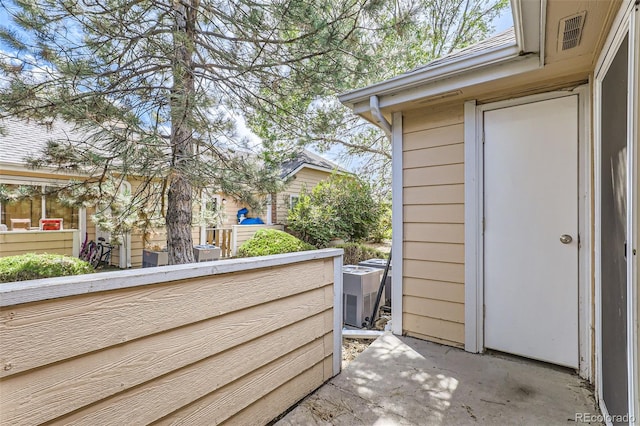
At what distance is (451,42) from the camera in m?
8.61

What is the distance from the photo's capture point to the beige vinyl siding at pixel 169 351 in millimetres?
956

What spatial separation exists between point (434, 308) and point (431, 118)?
182 cm

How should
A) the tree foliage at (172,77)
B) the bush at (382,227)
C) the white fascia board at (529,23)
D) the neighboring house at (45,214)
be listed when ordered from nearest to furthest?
the white fascia board at (529,23) → the tree foliage at (172,77) → the neighboring house at (45,214) → the bush at (382,227)

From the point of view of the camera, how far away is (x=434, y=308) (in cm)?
297

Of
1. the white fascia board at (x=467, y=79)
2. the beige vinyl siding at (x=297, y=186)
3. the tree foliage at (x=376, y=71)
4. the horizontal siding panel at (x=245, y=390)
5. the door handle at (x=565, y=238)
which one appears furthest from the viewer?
Result: the beige vinyl siding at (x=297, y=186)

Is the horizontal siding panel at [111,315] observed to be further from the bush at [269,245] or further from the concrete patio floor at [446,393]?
the bush at [269,245]

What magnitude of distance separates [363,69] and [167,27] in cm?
252

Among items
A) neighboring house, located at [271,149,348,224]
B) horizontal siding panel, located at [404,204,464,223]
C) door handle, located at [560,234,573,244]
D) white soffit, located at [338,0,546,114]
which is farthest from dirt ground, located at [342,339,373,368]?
neighboring house, located at [271,149,348,224]

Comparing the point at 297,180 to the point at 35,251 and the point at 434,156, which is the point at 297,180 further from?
the point at 434,156

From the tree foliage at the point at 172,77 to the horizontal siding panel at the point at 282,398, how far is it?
2.57m

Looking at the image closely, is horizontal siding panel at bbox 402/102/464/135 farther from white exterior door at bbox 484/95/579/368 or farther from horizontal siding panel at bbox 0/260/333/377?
horizontal siding panel at bbox 0/260/333/377

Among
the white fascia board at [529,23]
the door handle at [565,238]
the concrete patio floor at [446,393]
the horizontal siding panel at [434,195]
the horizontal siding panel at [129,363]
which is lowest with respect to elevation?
the concrete patio floor at [446,393]

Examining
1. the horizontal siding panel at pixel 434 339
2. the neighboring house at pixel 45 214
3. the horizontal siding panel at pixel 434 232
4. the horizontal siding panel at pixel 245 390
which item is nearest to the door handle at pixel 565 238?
the horizontal siding panel at pixel 434 232

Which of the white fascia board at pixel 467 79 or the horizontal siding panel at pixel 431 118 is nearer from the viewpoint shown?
the white fascia board at pixel 467 79
